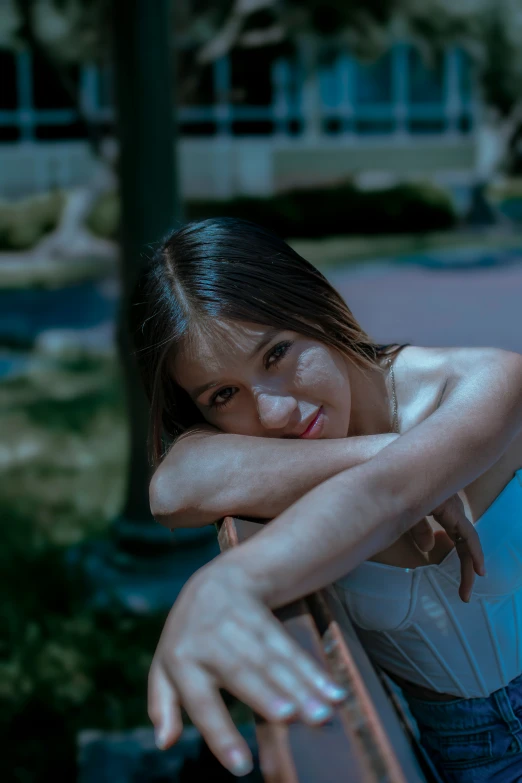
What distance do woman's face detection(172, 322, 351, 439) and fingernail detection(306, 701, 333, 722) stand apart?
2.17ft

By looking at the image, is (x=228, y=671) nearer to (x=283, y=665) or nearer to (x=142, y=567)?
(x=283, y=665)

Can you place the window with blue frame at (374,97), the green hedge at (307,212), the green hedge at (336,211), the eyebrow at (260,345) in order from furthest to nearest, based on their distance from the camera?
the window with blue frame at (374,97) → the green hedge at (336,211) → the green hedge at (307,212) → the eyebrow at (260,345)

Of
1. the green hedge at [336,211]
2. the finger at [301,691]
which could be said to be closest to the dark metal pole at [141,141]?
the finger at [301,691]

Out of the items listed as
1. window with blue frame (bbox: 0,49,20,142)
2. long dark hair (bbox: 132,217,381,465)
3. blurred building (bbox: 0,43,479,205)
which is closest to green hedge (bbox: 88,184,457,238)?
blurred building (bbox: 0,43,479,205)

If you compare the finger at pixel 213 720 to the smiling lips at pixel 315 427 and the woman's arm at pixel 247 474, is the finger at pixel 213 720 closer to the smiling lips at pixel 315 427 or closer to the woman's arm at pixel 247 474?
the woman's arm at pixel 247 474

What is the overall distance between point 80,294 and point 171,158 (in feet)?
32.3

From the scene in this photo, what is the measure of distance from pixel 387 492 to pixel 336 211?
17.6 metres

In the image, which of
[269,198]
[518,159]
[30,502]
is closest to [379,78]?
[518,159]

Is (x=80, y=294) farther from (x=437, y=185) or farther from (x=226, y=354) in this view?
(x=226, y=354)

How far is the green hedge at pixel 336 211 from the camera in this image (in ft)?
57.7

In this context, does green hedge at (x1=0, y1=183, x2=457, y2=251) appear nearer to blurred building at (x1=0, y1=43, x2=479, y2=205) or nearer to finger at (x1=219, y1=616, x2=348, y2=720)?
blurred building at (x1=0, y1=43, x2=479, y2=205)

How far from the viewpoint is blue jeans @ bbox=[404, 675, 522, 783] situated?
144cm

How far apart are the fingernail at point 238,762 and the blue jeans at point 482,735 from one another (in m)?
0.76

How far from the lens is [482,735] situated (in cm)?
145
